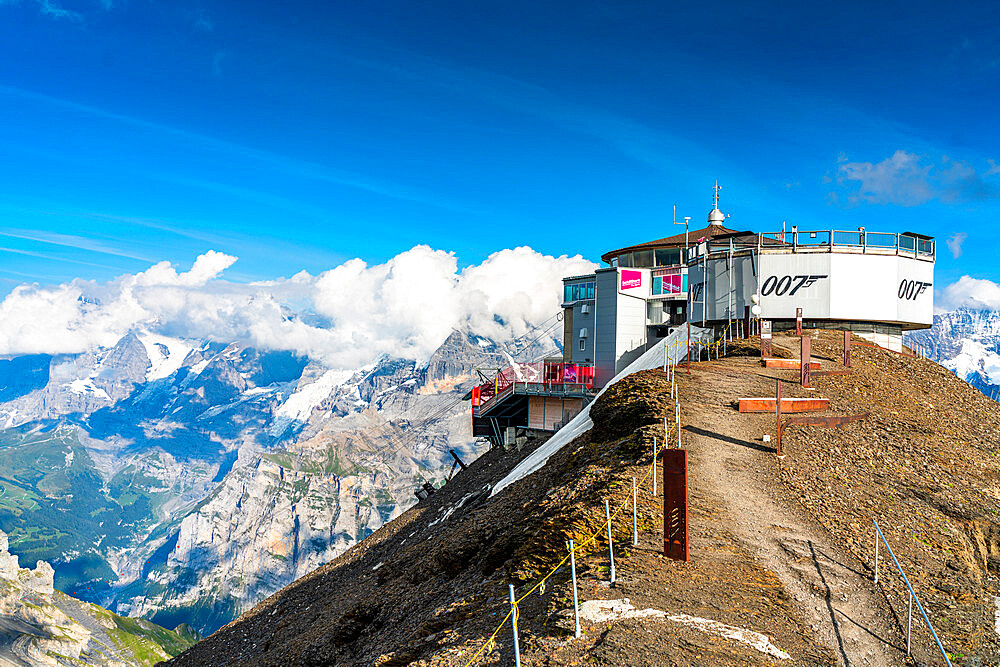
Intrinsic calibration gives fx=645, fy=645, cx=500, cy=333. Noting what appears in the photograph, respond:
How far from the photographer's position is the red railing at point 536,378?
178ft

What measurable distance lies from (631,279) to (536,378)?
1208cm

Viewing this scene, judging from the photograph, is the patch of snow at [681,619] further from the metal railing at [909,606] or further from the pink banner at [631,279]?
the pink banner at [631,279]

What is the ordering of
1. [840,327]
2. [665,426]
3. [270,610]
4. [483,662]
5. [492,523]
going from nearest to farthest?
[483,662] < [665,426] < [492,523] < [270,610] < [840,327]

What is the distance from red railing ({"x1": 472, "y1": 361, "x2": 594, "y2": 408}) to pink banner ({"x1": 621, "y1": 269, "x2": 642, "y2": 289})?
26.0ft

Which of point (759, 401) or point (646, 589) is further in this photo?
point (759, 401)

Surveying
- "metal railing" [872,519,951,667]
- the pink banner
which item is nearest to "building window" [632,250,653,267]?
the pink banner

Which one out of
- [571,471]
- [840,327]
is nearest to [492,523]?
[571,471]

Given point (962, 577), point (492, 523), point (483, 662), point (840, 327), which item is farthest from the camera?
point (840, 327)

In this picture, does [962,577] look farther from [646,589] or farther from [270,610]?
[270,610]

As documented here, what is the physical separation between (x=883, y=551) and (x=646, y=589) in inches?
251

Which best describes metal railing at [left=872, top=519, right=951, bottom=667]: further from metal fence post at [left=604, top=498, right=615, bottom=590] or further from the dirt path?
metal fence post at [left=604, top=498, right=615, bottom=590]

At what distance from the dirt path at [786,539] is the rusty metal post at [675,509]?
176 centimetres

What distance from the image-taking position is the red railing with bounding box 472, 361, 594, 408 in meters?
54.3

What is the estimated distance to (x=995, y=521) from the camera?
17.2 meters
